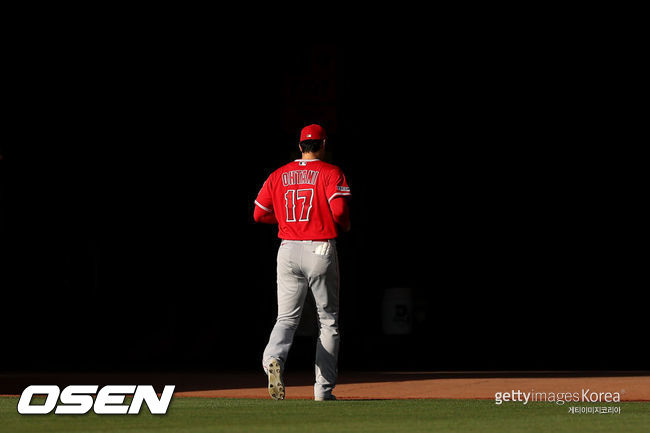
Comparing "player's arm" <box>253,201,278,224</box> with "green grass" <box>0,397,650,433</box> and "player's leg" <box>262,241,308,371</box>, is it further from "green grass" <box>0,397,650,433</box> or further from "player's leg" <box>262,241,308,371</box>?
"green grass" <box>0,397,650,433</box>

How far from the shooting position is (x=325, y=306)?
8164 millimetres

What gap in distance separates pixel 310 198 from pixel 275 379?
1.21m

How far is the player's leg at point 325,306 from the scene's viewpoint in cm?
812

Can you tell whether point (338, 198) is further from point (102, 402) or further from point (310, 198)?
point (102, 402)

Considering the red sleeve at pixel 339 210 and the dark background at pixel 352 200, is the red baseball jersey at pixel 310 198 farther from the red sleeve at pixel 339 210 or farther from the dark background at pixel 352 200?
the dark background at pixel 352 200

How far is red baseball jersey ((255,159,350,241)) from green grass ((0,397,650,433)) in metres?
1.12

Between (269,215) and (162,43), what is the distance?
8506 millimetres

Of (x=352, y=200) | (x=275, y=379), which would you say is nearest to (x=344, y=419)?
(x=275, y=379)

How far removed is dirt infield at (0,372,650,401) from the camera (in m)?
9.34

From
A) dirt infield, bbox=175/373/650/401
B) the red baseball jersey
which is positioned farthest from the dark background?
the red baseball jersey

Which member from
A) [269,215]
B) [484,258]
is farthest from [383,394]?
[484,258]

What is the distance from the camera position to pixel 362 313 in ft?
56.3

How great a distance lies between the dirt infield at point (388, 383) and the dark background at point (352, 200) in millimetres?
3509

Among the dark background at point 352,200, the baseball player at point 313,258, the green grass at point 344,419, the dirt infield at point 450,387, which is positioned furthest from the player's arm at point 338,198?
the dark background at point 352,200
